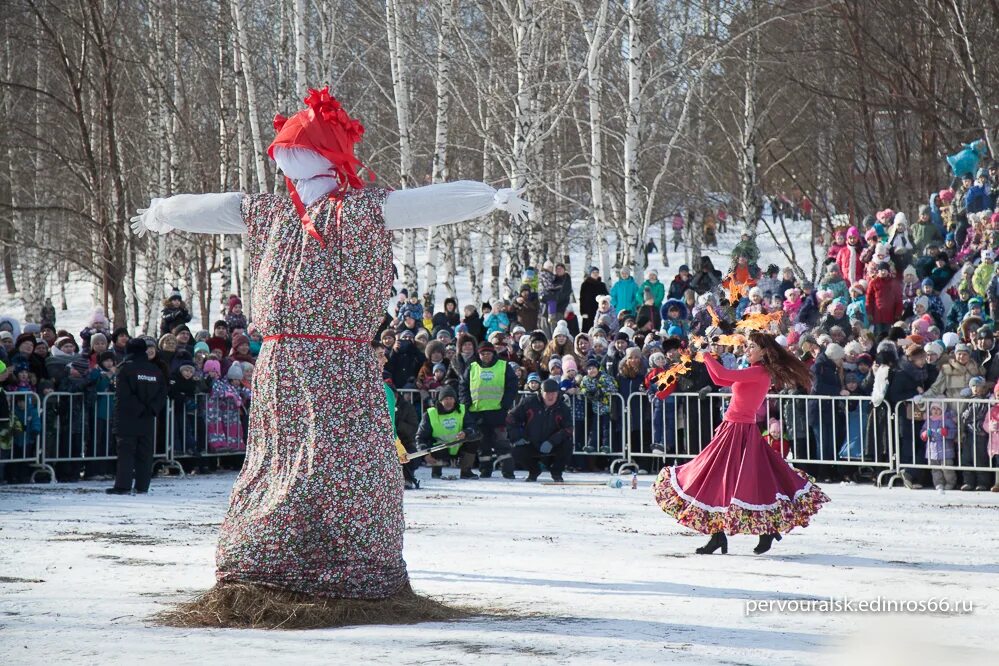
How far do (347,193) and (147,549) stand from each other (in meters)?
3.60

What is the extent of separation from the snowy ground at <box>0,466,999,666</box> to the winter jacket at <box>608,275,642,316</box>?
265 inches

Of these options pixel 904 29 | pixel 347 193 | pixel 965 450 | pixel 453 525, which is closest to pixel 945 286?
pixel 965 450

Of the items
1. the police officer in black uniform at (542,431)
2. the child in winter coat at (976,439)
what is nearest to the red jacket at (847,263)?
the child in winter coat at (976,439)

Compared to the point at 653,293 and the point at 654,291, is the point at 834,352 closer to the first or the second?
the point at 653,293

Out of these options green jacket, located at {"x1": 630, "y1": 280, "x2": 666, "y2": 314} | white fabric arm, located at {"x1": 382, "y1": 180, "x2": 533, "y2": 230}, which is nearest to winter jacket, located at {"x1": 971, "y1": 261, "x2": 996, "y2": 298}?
green jacket, located at {"x1": 630, "y1": 280, "x2": 666, "y2": 314}

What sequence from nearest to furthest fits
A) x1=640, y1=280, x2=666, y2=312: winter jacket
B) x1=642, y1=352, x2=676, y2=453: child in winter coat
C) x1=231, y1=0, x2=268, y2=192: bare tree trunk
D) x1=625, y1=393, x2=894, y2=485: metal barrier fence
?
→ x1=625, y1=393, x2=894, y2=485: metal barrier fence
x1=642, y1=352, x2=676, y2=453: child in winter coat
x1=640, y1=280, x2=666, y2=312: winter jacket
x1=231, y1=0, x2=268, y2=192: bare tree trunk

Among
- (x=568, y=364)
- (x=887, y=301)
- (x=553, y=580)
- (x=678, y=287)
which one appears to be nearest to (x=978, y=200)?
(x=887, y=301)

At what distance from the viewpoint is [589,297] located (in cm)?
2195

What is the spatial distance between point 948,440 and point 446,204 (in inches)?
348

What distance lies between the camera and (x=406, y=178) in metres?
22.9

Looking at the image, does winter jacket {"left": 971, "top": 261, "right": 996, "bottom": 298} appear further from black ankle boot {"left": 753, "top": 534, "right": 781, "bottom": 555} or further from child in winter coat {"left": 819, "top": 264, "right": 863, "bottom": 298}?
black ankle boot {"left": 753, "top": 534, "right": 781, "bottom": 555}

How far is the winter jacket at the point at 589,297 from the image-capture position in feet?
70.7

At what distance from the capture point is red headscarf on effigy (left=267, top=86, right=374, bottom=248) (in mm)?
6926

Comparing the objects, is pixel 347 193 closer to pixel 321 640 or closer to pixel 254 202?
A: pixel 254 202
